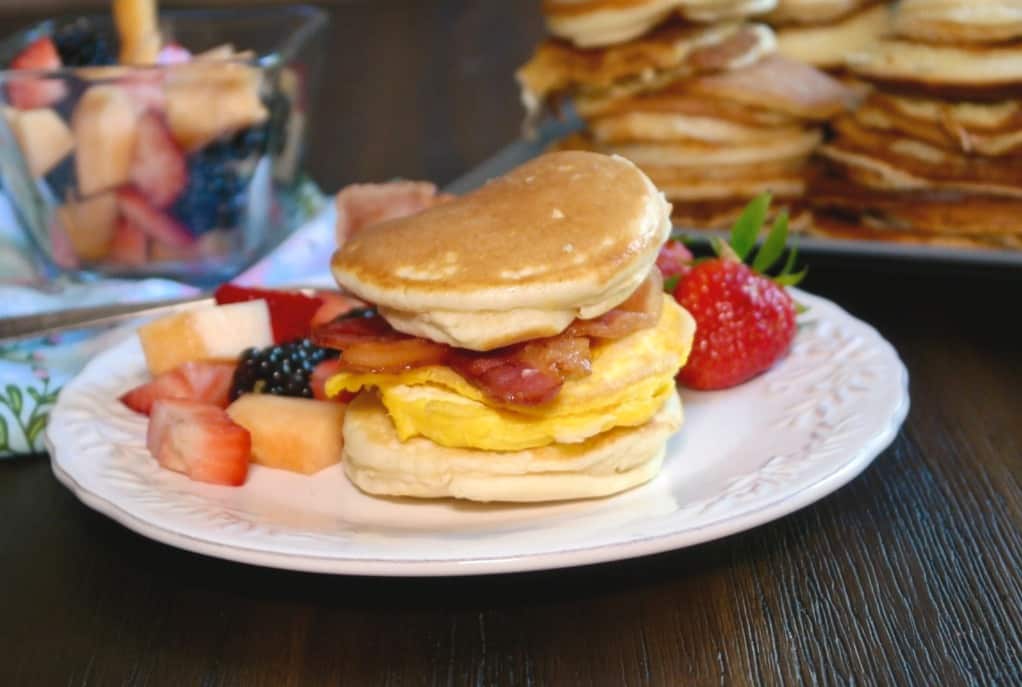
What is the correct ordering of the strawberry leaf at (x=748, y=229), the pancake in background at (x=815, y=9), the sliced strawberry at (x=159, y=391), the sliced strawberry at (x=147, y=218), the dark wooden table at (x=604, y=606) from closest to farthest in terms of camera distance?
the dark wooden table at (x=604, y=606)
the sliced strawberry at (x=159, y=391)
the strawberry leaf at (x=748, y=229)
the sliced strawberry at (x=147, y=218)
the pancake in background at (x=815, y=9)

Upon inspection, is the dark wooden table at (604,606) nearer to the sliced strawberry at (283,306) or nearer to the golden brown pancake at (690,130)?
the sliced strawberry at (283,306)

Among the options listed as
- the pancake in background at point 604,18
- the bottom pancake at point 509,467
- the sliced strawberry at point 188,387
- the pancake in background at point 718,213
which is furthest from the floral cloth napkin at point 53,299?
the pancake in background at point 718,213

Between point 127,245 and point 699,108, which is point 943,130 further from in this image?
point 127,245

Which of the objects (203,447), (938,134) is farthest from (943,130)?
(203,447)

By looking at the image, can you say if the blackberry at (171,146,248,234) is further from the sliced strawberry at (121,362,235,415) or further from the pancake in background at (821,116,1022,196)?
the pancake in background at (821,116,1022,196)

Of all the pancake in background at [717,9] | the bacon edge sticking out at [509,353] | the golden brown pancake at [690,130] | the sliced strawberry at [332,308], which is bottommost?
the golden brown pancake at [690,130]

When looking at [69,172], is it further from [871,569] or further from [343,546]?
[871,569]

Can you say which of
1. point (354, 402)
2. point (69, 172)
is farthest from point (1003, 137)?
point (69, 172)
